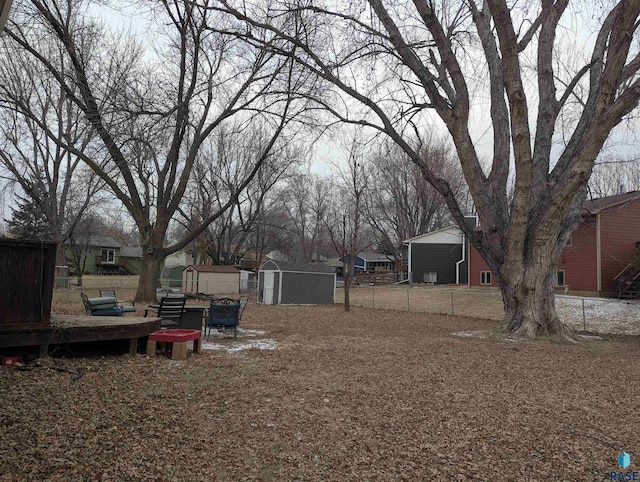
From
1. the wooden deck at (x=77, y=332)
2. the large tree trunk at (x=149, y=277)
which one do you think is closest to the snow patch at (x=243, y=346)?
the wooden deck at (x=77, y=332)

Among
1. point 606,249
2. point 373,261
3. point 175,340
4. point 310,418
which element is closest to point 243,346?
point 175,340

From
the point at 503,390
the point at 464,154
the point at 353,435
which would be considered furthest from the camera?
the point at 464,154

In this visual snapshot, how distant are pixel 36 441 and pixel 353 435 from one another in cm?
238

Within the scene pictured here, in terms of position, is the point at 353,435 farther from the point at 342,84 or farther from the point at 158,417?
the point at 342,84

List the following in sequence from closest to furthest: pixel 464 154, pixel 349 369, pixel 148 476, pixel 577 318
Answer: pixel 148 476 < pixel 349 369 < pixel 464 154 < pixel 577 318

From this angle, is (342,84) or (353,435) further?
(342,84)

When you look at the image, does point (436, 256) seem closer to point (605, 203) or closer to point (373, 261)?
point (605, 203)

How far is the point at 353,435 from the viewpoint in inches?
154

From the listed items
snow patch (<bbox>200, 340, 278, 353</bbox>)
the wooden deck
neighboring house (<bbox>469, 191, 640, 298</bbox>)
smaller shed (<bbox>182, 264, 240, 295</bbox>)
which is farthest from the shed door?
the wooden deck

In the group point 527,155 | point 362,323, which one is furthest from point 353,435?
point 362,323

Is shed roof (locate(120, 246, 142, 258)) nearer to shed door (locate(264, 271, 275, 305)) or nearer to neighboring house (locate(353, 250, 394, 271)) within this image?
neighboring house (locate(353, 250, 394, 271))

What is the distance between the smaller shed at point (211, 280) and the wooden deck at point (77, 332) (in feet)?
69.8

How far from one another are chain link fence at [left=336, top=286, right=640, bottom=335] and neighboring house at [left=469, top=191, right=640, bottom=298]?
8.05 ft

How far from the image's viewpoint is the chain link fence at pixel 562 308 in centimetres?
1530
